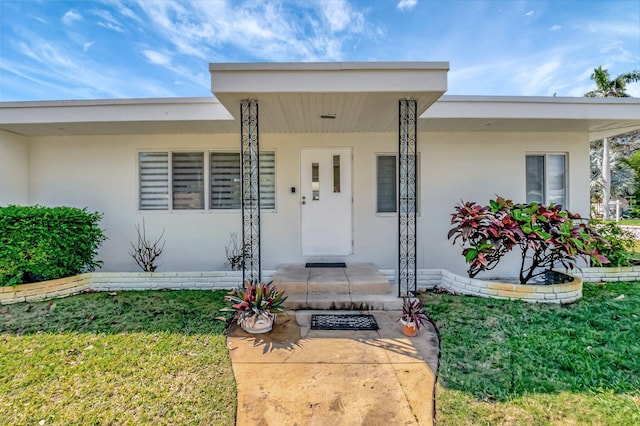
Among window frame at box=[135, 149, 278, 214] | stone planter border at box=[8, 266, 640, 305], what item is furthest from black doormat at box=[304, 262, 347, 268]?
window frame at box=[135, 149, 278, 214]

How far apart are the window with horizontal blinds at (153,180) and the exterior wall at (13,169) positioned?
1.97 meters

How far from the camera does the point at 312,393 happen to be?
7.66 feet

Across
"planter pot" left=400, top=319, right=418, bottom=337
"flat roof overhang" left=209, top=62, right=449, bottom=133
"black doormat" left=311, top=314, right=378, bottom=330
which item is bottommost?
"black doormat" left=311, top=314, right=378, bottom=330

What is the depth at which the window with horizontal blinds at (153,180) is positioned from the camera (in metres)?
5.57

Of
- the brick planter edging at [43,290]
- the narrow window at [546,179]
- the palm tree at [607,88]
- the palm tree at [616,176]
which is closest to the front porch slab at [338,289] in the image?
the brick planter edging at [43,290]

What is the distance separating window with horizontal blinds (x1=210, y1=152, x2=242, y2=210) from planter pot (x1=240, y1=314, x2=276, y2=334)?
2646 millimetres

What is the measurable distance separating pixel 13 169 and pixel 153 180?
7.40 feet

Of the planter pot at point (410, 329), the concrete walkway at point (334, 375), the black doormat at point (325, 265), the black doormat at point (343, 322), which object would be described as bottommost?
the concrete walkway at point (334, 375)

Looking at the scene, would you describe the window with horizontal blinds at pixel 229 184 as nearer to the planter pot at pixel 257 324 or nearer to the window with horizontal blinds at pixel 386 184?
the window with horizontal blinds at pixel 386 184

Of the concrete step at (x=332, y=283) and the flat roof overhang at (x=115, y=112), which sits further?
the flat roof overhang at (x=115, y=112)

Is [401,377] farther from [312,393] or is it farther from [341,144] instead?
[341,144]

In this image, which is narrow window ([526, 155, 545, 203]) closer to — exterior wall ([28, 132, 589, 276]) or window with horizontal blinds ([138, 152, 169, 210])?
exterior wall ([28, 132, 589, 276])

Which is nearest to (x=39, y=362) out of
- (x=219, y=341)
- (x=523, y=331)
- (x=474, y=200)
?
(x=219, y=341)

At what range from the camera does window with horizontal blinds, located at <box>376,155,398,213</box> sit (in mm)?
5574
